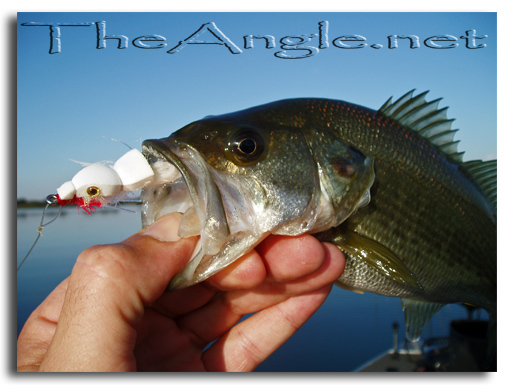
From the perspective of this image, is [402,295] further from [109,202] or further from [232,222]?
[109,202]

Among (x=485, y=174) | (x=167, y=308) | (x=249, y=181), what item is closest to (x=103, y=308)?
(x=249, y=181)

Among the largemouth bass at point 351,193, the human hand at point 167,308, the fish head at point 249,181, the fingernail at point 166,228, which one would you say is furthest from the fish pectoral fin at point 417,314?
the fingernail at point 166,228

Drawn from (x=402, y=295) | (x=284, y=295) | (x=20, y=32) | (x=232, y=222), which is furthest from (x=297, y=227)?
(x=20, y=32)

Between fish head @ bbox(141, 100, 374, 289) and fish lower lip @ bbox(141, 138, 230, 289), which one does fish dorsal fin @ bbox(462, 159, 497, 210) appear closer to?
fish head @ bbox(141, 100, 374, 289)

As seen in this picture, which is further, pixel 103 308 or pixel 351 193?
pixel 351 193

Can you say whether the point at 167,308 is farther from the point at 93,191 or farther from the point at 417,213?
the point at 417,213

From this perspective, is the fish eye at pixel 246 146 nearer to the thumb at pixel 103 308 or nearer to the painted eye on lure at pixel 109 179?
the painted eye on lure at pixel 109 179

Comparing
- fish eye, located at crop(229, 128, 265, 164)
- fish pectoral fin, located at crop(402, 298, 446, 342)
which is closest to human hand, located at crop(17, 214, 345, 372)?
fish eye, located at crop(229, 128, 265, 164)
